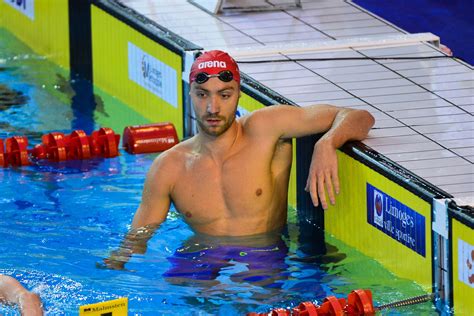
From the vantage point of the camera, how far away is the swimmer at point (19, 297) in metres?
4.83

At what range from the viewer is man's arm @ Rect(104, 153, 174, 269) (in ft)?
19.7

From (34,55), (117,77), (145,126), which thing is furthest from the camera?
(34,55)

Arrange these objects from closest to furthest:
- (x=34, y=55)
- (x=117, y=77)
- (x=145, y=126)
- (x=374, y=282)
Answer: (x=374, y=282), (x=145, y=126), (x=117, y=77), (x=34, y=55)

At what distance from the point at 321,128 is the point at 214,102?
0.65 meters

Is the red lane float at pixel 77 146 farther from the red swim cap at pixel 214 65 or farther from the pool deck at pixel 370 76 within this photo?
the red swim cap at pixel 214 65

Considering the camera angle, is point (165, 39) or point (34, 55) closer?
point (165, 39)

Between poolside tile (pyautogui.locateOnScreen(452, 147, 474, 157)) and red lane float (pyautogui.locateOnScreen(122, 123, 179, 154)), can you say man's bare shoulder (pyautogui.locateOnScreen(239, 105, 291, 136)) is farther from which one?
red lane float (pyautogui.locateOnScreen(122, 123, 179, 154))

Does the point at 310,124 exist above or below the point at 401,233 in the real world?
above

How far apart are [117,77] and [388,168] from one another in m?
3.56

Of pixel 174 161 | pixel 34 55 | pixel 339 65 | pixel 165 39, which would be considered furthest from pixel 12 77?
pixel 174 161

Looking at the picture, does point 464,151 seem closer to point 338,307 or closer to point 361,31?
point 338,307

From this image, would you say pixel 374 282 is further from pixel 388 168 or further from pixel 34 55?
pixel 34 55

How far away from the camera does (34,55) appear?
10.4m

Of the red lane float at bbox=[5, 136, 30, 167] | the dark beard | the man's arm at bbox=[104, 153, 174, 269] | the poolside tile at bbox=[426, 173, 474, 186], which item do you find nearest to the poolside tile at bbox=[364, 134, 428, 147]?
the poolside tile at bbox=[426, 173, 474, 186]
